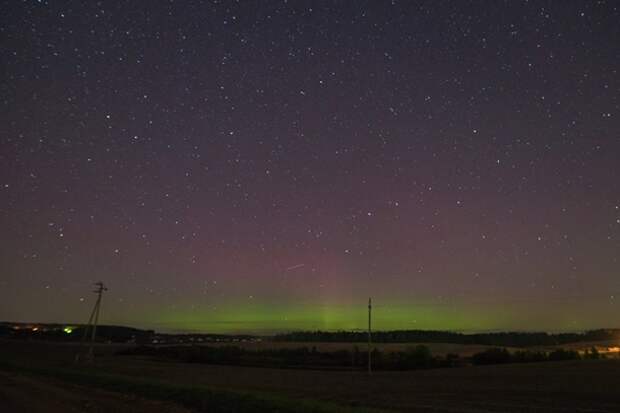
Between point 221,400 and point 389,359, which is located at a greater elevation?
point 389,359

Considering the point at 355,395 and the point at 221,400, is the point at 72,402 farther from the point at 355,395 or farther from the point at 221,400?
the point at 355,395

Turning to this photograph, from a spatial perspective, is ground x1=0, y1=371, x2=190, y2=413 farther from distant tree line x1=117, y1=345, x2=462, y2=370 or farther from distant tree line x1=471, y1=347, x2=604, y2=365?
distant tree line x1=471, y1=347, x2=604, y2=365

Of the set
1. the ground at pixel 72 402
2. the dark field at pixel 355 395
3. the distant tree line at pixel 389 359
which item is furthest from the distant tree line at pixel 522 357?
the ground at pixel 72 402

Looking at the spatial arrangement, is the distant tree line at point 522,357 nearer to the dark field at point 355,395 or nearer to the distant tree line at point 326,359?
the distant tree line at point 326,359

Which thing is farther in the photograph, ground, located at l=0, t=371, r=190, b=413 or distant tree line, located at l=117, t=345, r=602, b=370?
distant tree line, located at l=117, t=345, r=602, b=370

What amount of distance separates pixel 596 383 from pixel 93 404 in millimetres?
35061

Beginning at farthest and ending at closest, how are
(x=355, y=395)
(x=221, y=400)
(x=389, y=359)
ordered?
(x=389, y=359) → (x=355, y=395) → (x=221, y=400)

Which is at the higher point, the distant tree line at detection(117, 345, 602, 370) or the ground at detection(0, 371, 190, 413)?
the distant tree line at detection(117, 345, 602, 370)

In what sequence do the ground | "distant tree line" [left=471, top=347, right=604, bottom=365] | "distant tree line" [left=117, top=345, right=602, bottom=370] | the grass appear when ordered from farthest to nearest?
"distant tree line" [left=471, top=347, right=604, bottom=365] → "distant tree line" [left=117, top=345, right=602, bottom=370] → the grass → the ground

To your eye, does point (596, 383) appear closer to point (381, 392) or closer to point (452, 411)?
point (381, 392)

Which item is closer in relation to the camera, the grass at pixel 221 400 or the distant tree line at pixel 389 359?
the grass at pixel 221 400

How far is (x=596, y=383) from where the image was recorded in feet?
135

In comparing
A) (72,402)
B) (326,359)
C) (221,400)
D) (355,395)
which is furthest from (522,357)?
(72,402)

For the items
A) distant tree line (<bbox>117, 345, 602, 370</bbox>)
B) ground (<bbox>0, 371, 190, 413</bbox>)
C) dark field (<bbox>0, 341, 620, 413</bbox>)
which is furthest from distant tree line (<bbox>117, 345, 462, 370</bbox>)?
ground (<bbox>0, 371, 190, 413</bbox>)
